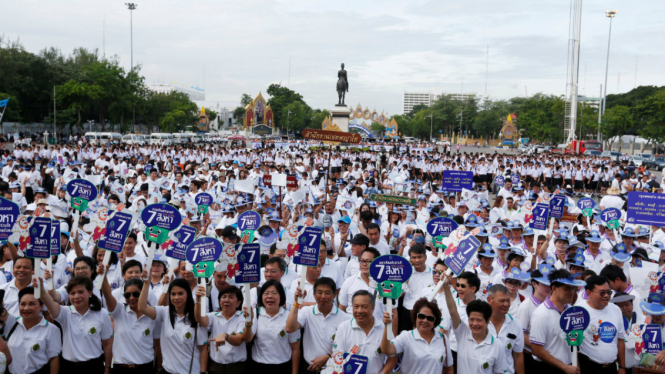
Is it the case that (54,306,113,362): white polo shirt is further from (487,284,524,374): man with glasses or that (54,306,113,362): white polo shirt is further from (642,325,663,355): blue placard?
(642,325,663,355): blue placard

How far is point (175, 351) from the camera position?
450 cm

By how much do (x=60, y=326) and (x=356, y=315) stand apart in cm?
254

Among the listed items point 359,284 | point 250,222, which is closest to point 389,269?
point 359,284

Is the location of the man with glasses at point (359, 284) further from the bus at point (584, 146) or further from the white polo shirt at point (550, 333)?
the bus at point (584, 146)

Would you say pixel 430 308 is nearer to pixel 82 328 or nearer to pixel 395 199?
pixel 82 328

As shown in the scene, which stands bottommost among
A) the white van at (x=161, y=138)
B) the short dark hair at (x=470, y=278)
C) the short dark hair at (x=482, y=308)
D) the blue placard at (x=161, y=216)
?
the short dark hair at (x=482, y=308)

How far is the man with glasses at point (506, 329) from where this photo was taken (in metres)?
4.32

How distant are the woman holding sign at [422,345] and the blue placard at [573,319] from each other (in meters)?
1.03

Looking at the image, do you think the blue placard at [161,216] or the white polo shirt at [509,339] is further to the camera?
the blue placard at [161,216]

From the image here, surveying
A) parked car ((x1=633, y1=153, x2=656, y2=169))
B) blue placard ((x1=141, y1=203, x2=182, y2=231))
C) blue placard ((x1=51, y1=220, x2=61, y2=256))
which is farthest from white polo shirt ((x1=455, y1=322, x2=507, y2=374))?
parked car ((x1=633, y1=153, x2=656, y2=169))

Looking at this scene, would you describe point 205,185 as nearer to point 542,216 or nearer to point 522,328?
point 542,216

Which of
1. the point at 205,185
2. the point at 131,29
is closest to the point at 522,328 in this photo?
the point at 205,185

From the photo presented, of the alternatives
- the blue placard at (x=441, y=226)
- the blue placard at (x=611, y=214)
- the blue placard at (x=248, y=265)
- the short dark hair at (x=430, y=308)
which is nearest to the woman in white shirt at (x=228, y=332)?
the blue placard at (x=248, y=265)

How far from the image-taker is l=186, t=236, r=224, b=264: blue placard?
14.7 ft
